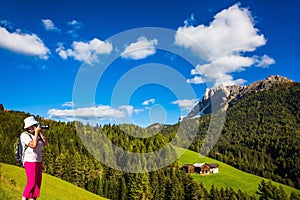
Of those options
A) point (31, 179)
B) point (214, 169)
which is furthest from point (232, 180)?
point (31, 179)

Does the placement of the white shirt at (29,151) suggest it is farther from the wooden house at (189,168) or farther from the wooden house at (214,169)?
the wooden house at (214,169)

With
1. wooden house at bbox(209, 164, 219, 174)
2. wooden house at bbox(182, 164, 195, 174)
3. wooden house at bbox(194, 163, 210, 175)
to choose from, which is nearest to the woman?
wooden house at bbox(182, 164, 195, 174)

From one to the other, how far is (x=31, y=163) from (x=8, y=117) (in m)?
150

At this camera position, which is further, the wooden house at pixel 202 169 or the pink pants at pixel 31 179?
the wooden house at pixel 202 169

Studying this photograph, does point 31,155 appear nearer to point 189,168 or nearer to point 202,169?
point 202,169

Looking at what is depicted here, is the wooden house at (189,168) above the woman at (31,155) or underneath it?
underneath

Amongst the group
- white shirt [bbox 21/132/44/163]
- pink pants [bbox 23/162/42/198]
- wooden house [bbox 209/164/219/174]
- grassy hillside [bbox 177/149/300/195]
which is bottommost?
grassy hillside [bbox 177/149/300/195]

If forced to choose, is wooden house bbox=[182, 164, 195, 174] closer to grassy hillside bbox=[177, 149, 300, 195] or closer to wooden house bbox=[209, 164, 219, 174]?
grassy hillside bbox=[177, 149, 300, 195]

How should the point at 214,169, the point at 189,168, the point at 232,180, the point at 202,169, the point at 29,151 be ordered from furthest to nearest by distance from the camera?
the point at 214,169, the point at 189,168, the point at 202,169, the point at 232,180, the point at 29,151

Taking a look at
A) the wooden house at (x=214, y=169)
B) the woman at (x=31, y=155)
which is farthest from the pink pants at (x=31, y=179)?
the wooden house at (x=214, y=169)

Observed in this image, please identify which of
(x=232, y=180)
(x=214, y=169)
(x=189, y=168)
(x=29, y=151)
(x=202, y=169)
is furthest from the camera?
(x=214, y=169)

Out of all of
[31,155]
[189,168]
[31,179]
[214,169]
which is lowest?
[214,169]

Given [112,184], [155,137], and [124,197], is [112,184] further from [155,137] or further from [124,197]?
[155,137]

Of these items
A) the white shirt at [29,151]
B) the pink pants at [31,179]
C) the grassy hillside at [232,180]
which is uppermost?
the white shirt at [29,151]
